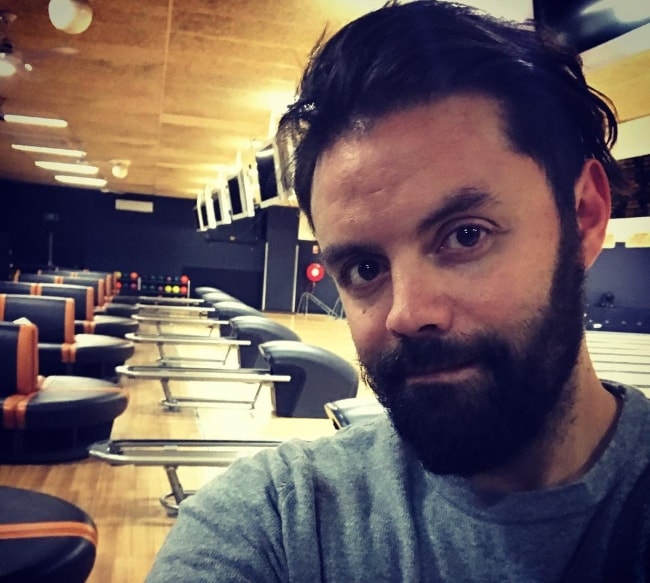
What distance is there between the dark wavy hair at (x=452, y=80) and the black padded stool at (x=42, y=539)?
1.30m

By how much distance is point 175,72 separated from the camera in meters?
5.08

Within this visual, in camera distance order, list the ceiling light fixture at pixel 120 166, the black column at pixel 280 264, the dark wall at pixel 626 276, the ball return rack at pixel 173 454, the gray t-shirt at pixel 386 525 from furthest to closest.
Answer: the black column at pixel 280 264, the dark wall at pixel 626 276, the ceiling light fixture at pixel 120 166, the ball return rack at pixel 173 454, the gray t-shirt at pixel 386 525

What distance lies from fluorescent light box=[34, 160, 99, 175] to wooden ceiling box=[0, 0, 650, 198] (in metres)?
2.48

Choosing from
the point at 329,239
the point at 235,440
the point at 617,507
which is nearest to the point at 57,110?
the point at 235,440

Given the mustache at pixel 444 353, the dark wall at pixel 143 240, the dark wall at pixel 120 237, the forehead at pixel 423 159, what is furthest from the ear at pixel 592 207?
the dark wall at pixel 120 237

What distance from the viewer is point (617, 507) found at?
2.70 feet

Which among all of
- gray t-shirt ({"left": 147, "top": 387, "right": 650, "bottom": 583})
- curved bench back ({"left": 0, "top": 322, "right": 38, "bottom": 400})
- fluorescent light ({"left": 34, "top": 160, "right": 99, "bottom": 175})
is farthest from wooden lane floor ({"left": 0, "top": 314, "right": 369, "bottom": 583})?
fluorescent light ({"left": 34, "top": 160, "right": 99, "bottom": 175})

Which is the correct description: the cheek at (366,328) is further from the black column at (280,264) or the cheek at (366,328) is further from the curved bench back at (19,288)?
the black column at (280,264)

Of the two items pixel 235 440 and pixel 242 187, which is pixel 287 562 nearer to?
pixel 235 440

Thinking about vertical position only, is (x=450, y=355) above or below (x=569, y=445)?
above

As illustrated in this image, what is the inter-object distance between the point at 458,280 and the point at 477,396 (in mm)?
161

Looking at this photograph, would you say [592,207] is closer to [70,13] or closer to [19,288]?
[70,13]

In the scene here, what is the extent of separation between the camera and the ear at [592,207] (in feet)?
3.46

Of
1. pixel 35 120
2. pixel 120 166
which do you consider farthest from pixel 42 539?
pixel 120 166
